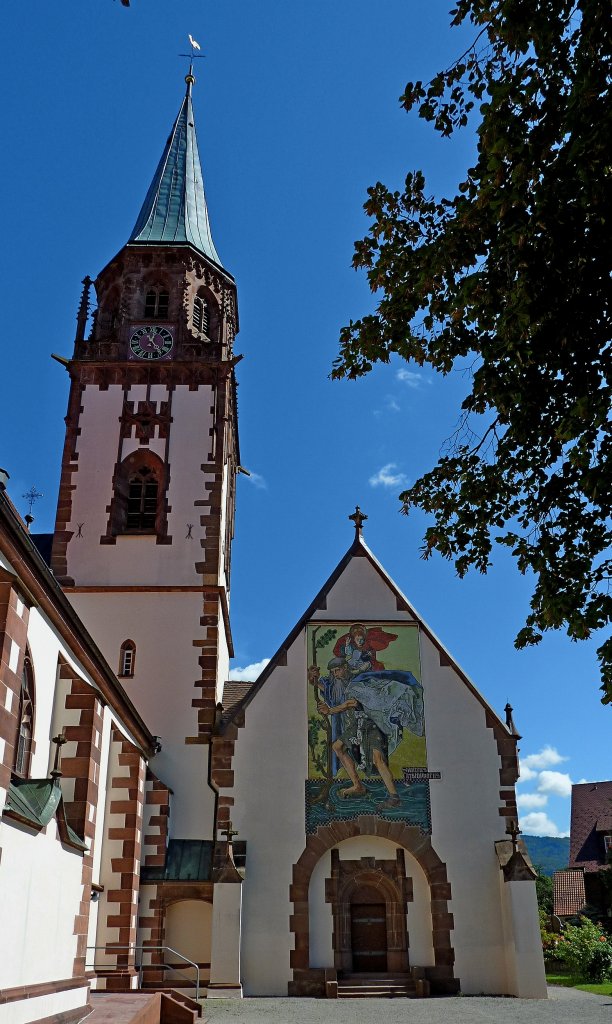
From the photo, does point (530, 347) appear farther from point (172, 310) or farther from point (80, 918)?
point (172, 310)

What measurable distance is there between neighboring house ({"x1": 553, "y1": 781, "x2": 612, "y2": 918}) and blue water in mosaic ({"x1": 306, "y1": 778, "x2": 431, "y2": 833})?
2155 cm

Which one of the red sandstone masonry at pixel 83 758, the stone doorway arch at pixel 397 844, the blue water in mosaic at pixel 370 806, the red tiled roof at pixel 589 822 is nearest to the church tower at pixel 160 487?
the blue water in mosaic at pixel 370 806

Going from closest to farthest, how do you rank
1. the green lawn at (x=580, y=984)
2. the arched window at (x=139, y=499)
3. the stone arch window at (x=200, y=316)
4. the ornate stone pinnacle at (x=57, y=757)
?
the ornate stone pinnacle at (x=57, y=757)
the green lawn at (x=580, y=984)
the arched window at (x=139, y=499)
the stone arch window at (x=200, y=316)

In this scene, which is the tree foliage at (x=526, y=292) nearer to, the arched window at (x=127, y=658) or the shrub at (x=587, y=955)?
the arched window at (x=127, y=658)

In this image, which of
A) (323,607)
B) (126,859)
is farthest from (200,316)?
(126,859)

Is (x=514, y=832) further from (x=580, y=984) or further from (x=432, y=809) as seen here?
(x=580, y=984)

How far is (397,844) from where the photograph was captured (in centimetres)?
2033

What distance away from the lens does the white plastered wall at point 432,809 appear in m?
19.3

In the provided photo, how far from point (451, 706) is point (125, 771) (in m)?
7.57

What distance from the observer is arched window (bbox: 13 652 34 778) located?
13.5 metres

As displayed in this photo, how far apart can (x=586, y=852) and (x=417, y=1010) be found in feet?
105

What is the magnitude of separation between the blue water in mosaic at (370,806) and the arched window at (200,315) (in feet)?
43.9

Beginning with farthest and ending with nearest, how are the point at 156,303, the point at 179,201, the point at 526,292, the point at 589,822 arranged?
the point at 589,822 < the point at 179,201 < the point at 156,303 < the point at 526,292

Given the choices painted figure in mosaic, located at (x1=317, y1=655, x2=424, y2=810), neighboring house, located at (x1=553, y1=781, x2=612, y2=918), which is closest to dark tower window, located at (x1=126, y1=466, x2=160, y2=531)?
painted figure in mosaic, located at (x1=317, y1=655, x2=424, y2=810)
